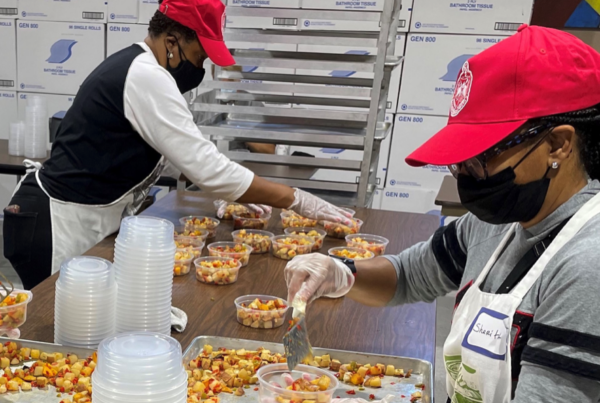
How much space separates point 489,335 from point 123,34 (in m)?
4.98

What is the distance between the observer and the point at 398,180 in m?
5.16

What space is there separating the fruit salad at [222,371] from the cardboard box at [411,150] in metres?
3.67

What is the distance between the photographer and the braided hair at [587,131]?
1.02m

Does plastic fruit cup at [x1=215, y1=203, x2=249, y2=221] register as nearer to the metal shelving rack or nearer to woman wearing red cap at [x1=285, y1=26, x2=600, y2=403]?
the metal shelving rack

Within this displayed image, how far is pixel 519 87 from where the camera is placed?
1019 millimetres

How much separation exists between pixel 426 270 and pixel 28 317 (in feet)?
3.63

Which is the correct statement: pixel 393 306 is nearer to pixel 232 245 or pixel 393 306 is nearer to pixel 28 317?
pixel 232 245

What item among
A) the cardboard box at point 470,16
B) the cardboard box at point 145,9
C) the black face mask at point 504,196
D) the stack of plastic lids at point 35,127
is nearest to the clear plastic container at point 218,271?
the black face mask at point 504,196

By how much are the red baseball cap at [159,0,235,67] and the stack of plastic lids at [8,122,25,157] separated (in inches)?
105

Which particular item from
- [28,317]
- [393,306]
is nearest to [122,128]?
[28,317]

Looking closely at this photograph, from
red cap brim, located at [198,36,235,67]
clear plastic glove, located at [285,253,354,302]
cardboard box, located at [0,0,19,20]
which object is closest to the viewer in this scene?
clear plastic glove, located at [285,253,354,302]

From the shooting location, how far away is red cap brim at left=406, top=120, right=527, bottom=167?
103cm

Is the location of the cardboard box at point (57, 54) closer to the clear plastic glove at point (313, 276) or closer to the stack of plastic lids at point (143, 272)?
the stack of plastic lids at point (143, 272)

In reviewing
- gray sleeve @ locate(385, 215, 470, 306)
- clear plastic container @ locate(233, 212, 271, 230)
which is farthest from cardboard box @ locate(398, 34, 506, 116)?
gray sleeve @ locate(385, 215, 470, 306)
